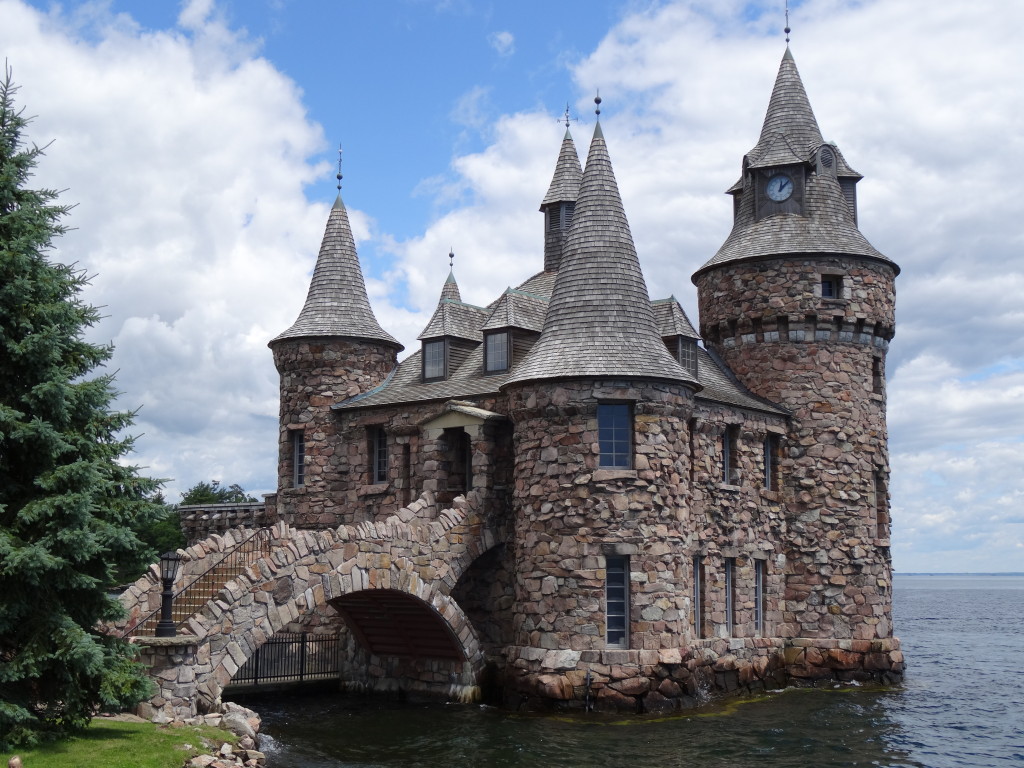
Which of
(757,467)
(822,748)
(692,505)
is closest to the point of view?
(822,748)

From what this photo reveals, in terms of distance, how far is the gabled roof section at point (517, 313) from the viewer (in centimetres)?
3064

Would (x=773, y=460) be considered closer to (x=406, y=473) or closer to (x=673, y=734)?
(x=406, y=473)

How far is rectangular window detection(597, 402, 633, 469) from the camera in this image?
26094 millimetres

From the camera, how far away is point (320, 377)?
3341 centimetres

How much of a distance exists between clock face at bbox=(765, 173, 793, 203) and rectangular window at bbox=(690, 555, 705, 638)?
11573mm

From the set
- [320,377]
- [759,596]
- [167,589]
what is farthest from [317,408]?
[167,589]

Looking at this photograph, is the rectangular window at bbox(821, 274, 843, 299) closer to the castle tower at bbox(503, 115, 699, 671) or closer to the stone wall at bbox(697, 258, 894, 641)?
the stone wall at bbox(697, 258, 894, 641)

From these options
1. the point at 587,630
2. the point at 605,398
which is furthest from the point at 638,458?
the point at 587,630

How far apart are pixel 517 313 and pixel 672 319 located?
4.08 m

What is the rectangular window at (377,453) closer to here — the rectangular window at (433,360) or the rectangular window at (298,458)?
the rectangular window at (433,360)

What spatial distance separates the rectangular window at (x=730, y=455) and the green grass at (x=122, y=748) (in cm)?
1569

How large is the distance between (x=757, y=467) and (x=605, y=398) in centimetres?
703

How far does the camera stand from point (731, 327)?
3319 cm

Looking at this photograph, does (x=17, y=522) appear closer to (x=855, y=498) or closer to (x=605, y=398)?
(x=605, y=398)
